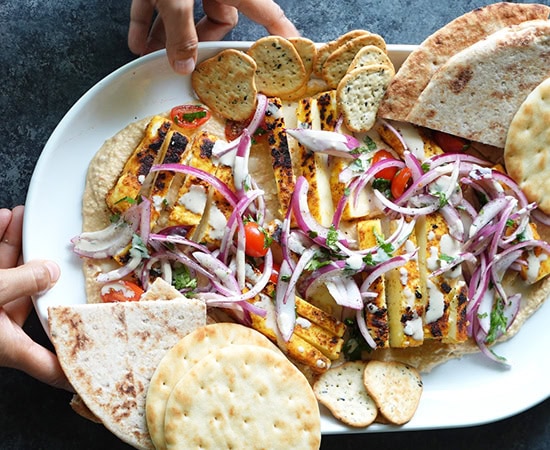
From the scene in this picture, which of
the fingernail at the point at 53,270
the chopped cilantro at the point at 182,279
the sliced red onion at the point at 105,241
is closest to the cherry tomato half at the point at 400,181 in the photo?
the chopped cilantro at the point at 182,279

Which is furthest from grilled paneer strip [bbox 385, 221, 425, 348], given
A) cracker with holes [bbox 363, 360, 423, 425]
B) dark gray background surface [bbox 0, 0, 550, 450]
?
dark gray background surface [bbox 0, 0, 550, 450]

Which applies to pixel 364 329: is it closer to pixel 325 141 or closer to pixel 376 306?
pixel 376 306

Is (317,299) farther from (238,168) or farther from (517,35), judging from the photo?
(517,35)

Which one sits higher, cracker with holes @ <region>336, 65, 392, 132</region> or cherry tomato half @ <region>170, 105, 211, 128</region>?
cherry tomato half @ <region>170, 105, 211, 128</region>

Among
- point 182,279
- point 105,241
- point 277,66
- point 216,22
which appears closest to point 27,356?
point 105,241

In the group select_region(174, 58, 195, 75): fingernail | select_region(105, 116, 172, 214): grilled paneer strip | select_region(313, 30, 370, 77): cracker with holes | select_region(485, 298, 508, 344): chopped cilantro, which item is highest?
select_region(174, 58, 195, 75): fingernail

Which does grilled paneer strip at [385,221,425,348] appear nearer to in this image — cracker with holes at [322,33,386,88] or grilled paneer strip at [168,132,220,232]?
cracker with holes at [322,33,386,88]

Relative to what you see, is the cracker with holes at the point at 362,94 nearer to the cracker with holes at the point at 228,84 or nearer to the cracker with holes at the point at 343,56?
the cracker with holes at the point at 343,56

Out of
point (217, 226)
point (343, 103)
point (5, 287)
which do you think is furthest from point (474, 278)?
point (5, 287)
